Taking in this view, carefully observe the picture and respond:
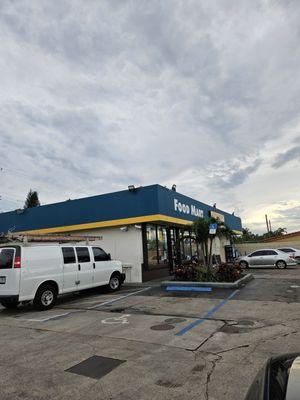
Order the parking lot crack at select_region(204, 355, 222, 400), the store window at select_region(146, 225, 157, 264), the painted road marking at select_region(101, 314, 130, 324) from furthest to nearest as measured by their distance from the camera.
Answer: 1. the store window at select_region(146, 225, 157, 264)
2. the painted road marking at select_region(101, 314, 130, 324)
3. the parking lot crack at select_region(204, 355, 222, 400)

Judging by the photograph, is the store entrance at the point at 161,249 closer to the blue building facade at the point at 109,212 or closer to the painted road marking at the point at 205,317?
the blue building facade at the point at 109,212

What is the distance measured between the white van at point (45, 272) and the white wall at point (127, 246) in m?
4.34

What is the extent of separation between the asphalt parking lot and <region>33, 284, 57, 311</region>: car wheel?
11.1 inches

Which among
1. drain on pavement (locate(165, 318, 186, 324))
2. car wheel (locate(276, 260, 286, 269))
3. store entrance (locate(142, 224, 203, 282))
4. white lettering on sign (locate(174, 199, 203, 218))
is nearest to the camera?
drain on pavement (locate(165, 318, 186, 324))

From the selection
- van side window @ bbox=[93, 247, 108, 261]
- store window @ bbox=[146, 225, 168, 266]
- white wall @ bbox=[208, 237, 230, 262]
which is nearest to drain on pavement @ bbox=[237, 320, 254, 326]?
van side window @ bbox=[93, 247, 108, 261]

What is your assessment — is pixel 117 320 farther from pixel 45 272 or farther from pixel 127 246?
pixel 127 246

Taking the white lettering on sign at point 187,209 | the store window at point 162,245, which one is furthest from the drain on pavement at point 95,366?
the white lettering on sign at point 187,209

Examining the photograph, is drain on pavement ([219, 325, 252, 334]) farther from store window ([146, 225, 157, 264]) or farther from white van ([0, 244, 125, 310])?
store window ([146, 225, 157, 264])

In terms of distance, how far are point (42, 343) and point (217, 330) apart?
146 inches

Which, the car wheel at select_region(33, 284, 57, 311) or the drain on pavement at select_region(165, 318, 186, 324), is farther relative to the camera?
the car wheel at select_region(33, 284, 57, 311)

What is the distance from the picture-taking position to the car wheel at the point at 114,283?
13.8 meters

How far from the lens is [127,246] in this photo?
17812 millimetres

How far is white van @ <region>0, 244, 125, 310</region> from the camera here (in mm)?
9883

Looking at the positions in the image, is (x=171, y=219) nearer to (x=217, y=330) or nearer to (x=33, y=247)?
(x=33, y=247)
